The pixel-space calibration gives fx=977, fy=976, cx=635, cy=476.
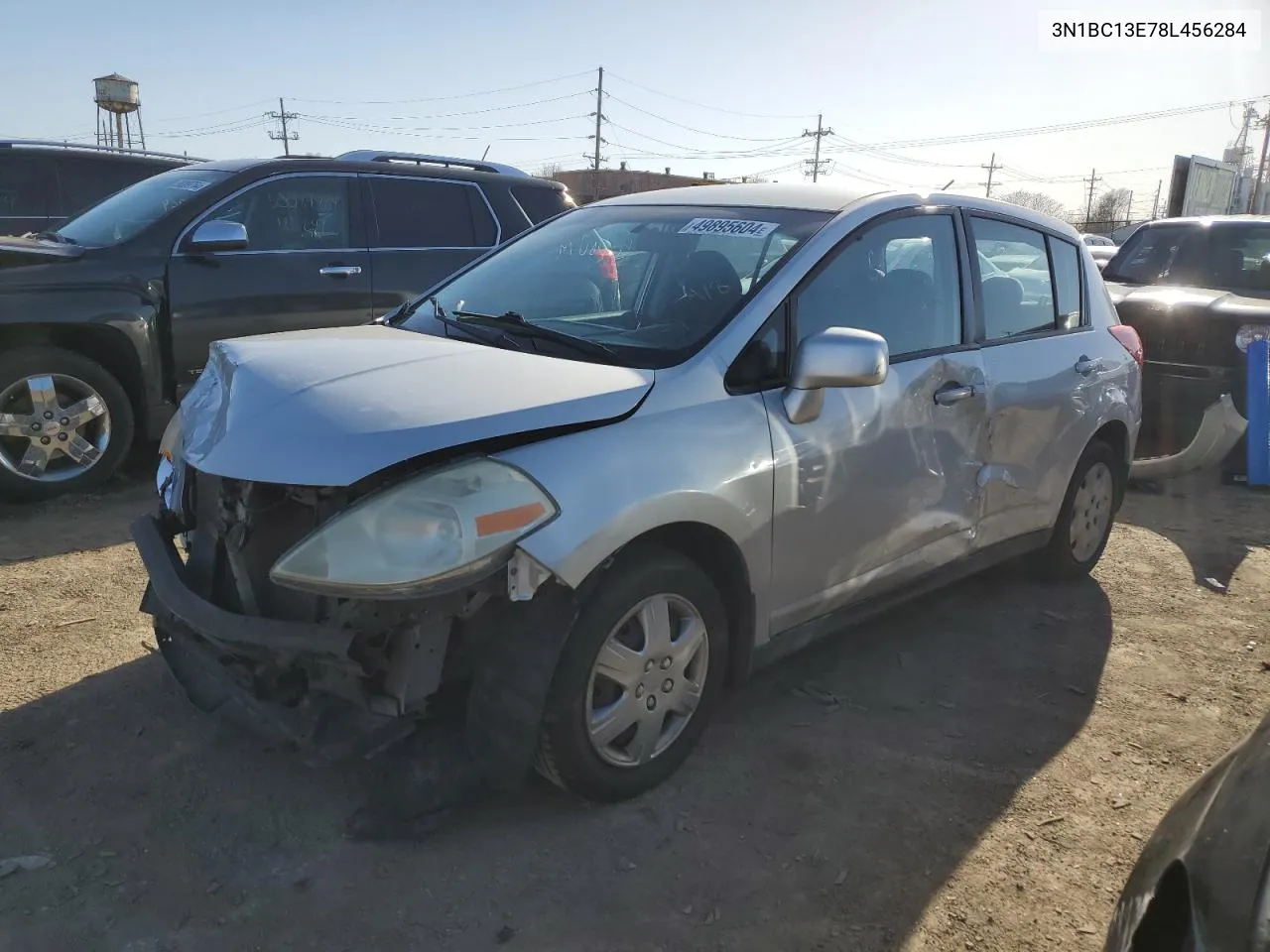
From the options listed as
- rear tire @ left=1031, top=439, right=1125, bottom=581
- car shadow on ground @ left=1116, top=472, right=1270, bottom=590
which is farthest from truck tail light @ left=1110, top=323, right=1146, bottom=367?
car shadow on ground @ left=1116, top=472, right=1270, bottom=590

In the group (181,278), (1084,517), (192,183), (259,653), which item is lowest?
(1084,517)

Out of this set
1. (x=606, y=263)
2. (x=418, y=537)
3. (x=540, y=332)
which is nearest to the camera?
(x=418, y=537)

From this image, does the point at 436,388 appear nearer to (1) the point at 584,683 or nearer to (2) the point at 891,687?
(1) the point at 584,683

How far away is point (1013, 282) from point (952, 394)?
89 centimetres

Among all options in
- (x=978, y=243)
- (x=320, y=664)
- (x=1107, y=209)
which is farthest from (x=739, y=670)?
(x=1107, y=209)

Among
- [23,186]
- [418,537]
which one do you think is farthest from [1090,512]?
[23,186]

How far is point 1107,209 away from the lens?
70625mm

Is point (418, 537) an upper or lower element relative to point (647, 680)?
upper

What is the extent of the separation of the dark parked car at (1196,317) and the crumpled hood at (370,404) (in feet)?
18.6

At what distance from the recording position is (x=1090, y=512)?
478 centimetres

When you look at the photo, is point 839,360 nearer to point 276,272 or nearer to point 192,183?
point 276,272

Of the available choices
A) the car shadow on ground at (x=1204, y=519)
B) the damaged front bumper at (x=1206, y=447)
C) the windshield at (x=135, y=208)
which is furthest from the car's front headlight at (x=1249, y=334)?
the windshield at (x=135, y=208)

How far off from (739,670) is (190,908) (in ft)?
5.33

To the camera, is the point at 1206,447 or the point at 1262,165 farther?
the point at 1262,165
